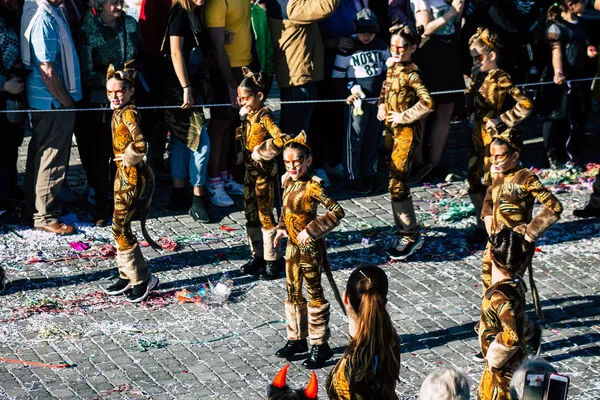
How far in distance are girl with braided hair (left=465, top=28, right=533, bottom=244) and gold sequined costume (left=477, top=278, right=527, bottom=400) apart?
3069 mm

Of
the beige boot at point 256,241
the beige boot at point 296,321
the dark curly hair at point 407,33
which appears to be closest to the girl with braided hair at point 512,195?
the beige boot at point 296,321

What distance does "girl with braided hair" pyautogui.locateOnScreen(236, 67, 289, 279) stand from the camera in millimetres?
9516

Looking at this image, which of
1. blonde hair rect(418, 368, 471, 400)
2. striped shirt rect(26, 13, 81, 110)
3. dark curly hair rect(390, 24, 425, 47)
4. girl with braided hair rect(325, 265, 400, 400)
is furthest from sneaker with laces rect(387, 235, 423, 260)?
blonde hair rect(418, 368, 471, 400)

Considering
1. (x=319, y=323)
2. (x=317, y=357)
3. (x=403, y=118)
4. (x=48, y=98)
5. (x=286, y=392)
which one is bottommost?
(x=317, y=357)

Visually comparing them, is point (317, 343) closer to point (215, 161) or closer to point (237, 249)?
point (237, 249)

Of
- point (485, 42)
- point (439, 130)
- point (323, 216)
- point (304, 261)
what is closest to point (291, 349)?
point (304, 261)

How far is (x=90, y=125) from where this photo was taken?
11.0 m

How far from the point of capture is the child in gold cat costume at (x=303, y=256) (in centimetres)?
837

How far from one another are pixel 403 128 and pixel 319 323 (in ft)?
7.98

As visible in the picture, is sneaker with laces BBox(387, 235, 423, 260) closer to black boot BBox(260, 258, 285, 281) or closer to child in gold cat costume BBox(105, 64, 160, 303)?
black boot BBox(260, 258, 285, 281)

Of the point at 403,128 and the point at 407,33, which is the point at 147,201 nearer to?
the point at 403,128

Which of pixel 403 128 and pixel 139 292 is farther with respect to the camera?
pixel 403 128

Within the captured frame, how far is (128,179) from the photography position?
9297 millimetres

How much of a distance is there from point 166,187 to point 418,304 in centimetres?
376
